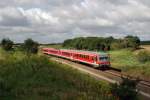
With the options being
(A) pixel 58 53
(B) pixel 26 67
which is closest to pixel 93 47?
(A) pixel 58 53

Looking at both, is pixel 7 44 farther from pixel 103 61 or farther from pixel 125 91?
pixel 125 91

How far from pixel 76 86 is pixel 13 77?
7.92 meters

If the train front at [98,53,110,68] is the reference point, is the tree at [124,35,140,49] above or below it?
above

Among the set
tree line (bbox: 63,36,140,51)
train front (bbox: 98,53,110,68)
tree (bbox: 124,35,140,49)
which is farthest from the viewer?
tree line (bbox: 63,36,140,51)

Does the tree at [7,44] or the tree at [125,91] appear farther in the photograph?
the tree at [7,44]

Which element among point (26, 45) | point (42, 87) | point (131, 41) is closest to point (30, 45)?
point (26, 45)

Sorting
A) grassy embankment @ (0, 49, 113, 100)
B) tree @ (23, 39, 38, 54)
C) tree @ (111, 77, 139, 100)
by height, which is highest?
tree @ (23, 39, 38, 54)

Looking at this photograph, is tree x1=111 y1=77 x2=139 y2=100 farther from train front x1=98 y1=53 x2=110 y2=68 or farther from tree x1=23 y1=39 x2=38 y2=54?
tree x1=23 y1=39 x2=38 y2=54

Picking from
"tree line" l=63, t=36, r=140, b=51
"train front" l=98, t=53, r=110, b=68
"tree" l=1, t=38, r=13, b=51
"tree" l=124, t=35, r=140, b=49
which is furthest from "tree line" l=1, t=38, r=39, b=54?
"train front" l=98, t=53, r=110, b=68

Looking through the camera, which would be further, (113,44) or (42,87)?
(113,44)

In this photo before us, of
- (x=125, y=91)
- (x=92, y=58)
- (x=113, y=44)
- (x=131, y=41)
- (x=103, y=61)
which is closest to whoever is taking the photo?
(x=125, y=91)

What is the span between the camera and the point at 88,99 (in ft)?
73.4

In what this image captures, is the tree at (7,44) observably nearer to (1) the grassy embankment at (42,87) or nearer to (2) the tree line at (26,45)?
(2) the tree line at (26,45)

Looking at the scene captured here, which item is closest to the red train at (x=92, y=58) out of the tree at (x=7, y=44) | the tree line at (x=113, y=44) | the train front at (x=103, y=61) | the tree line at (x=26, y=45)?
the train front at (x=103, y=61)
